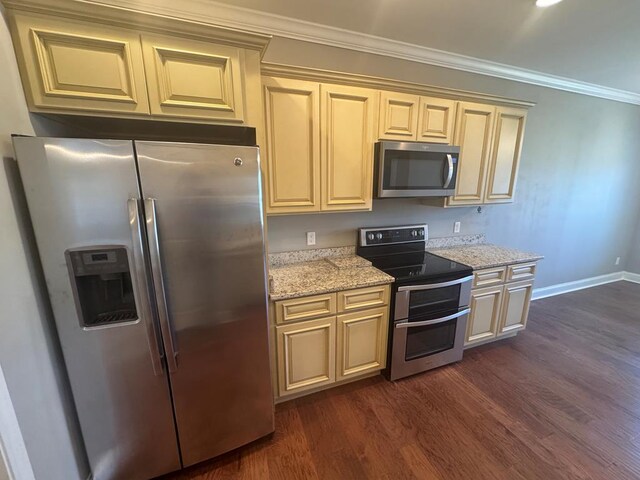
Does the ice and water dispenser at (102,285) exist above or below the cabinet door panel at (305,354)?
above

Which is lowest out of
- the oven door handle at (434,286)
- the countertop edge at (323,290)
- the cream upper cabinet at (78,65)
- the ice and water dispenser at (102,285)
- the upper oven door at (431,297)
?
the upper oven door at (431,297)

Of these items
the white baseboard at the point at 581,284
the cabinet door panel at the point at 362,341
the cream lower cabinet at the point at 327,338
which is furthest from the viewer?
the white baseboard at the point at 581,284

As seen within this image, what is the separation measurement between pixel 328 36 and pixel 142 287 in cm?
216

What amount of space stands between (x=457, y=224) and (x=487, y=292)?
840 mm

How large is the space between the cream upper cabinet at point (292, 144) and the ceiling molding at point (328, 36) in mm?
564

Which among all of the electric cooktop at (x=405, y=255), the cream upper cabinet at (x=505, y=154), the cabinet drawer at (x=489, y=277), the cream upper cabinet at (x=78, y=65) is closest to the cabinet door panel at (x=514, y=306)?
the cabinet drawer at (x=489, y=277)

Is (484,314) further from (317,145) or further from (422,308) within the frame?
(317,145)

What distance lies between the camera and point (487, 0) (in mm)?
1700

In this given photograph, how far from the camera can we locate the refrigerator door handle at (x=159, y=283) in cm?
114

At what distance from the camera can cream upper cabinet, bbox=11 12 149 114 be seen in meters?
1.12

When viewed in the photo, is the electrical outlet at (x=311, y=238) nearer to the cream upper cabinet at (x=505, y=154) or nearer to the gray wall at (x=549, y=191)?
the gray wall at (x=549, y=191)

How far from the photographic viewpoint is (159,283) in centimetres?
121

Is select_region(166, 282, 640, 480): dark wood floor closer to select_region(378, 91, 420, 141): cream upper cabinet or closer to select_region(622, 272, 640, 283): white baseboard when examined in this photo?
select_region(378, 91, 420, 141): cream upper cabinet

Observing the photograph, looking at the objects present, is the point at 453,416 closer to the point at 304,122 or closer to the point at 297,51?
the point at 304,122
